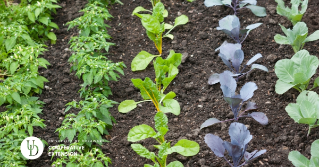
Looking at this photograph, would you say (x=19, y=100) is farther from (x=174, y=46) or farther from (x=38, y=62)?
(x=174, y=46)

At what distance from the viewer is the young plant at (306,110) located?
2691 mm

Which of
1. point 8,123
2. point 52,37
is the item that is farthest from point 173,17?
point 8,123

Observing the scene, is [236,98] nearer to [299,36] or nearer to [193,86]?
[193,86]

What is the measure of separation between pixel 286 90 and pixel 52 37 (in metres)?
2.90

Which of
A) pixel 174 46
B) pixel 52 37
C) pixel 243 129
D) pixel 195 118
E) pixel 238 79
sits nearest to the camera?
pixel 243 129

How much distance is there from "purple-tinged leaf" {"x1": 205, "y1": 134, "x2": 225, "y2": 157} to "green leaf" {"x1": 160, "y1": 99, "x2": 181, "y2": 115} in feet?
1.44

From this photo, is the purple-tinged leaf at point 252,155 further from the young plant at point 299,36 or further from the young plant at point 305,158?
the young plant at point 299,36

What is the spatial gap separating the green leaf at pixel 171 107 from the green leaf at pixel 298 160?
1.01 m

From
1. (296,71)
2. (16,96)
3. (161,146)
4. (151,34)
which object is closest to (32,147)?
(16,96)

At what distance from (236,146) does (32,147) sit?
1.74 meters

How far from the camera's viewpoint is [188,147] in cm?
288

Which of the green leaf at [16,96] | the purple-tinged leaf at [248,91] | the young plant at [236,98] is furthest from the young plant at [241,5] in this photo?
the green leaf at [16,96]

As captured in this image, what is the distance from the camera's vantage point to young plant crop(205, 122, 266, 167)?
2627mm

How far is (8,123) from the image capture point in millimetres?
3152
